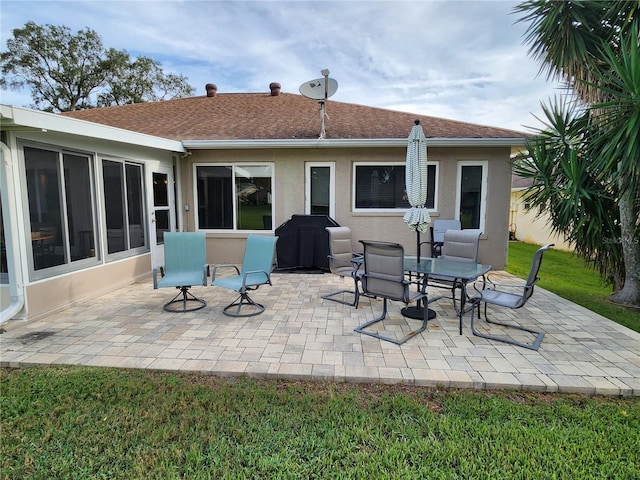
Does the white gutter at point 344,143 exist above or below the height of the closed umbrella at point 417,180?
above

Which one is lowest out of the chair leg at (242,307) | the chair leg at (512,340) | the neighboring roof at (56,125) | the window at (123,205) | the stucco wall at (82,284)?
the chair leg at (512,340)

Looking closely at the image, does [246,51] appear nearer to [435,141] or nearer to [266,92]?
[266,92]

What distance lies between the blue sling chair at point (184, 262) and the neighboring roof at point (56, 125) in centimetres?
183

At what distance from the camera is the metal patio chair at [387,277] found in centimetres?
387

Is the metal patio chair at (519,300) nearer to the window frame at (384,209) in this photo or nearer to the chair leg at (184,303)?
the chair leg at (184,303)

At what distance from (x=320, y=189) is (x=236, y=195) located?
2.12m

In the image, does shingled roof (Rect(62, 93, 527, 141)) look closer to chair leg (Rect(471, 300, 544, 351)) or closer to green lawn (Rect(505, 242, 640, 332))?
green lawn (Rect(505, 242, 640, 332))

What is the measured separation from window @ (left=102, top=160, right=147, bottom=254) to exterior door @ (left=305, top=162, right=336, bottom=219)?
12.1 feet

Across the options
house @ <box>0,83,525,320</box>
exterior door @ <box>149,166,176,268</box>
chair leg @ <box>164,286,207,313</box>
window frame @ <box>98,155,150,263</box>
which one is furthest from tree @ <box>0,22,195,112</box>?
chair leg @ <box>164,286,207,313</box>

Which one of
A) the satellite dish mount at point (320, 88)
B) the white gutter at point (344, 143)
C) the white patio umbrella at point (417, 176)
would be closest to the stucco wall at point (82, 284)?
the white gutter at point (344, 143)

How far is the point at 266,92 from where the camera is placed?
12.5 metres

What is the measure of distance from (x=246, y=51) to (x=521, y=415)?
13.4 meters

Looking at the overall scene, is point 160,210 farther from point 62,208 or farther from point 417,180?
point 417,180

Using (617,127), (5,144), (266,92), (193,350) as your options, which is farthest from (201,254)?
(266,92)
